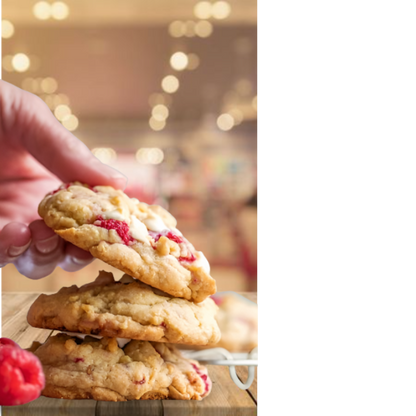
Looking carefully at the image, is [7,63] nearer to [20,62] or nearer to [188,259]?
[20,62]

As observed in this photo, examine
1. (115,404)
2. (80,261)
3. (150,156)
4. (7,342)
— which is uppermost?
(150,156)

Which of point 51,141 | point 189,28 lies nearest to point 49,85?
point 51,141

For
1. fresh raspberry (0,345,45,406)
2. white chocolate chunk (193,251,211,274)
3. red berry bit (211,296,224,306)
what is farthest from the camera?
red berry bit (211,296,224,306)

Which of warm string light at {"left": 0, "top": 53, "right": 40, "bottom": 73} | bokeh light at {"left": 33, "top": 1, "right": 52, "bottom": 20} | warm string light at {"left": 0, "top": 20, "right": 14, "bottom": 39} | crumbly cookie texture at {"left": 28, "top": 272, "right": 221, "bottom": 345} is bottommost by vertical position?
crumbly cookie texture at {"left": 28, "top": 272, "right": 221, "bottom": 345}

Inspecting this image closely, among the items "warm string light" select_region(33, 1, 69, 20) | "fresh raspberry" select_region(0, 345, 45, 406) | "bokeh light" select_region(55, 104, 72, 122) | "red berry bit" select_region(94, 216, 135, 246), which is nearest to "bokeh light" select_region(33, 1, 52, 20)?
"warm string light" select_region(33, 1, 69, 20)

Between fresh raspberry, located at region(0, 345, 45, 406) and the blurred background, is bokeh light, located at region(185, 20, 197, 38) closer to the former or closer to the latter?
the blurred background
